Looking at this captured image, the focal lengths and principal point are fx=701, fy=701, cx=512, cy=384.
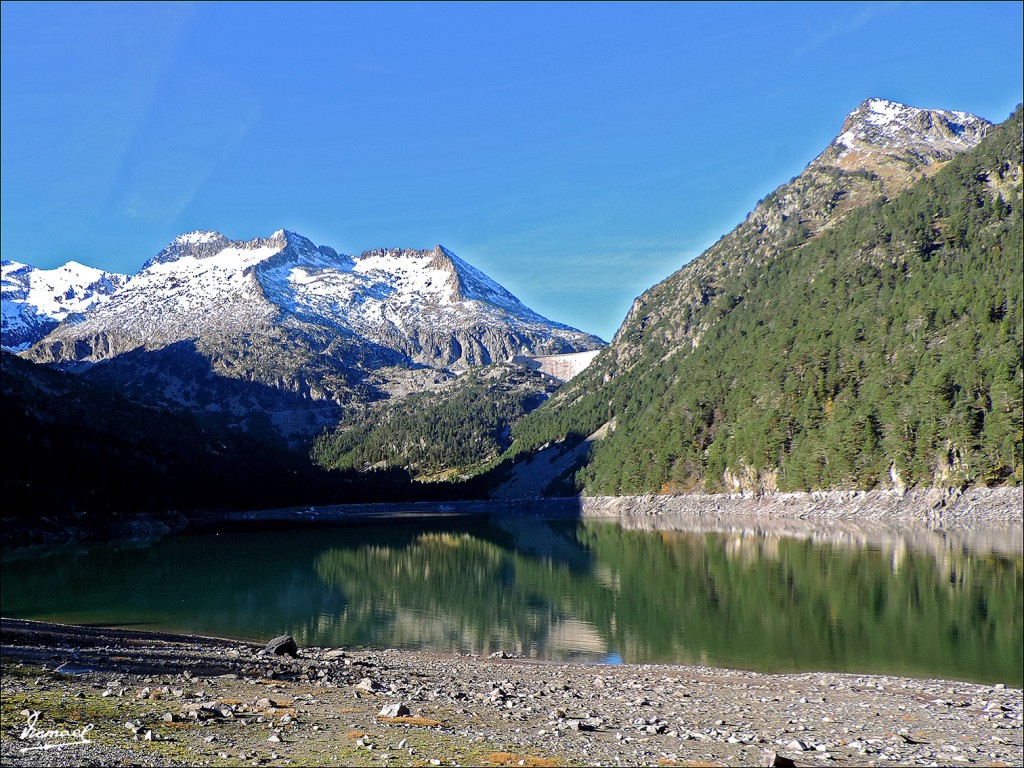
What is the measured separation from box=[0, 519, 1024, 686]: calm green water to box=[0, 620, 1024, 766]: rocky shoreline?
614cm

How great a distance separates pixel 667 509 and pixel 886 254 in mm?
92501

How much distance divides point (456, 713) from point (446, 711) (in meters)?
0.36

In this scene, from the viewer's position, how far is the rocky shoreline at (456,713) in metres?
13.9

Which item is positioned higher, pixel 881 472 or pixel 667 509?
pixel 881 472

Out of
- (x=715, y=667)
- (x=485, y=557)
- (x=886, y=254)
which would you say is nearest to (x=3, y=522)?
(x=485, y=557)

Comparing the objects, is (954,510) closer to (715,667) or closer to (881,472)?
(881,472)

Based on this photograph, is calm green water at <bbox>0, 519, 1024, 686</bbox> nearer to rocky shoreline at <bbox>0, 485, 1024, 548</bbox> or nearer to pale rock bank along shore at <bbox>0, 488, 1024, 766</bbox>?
pale rock bank along shore at <bbox>0, 488, 1024, 766</bbox>

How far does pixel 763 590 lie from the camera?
165 feet
